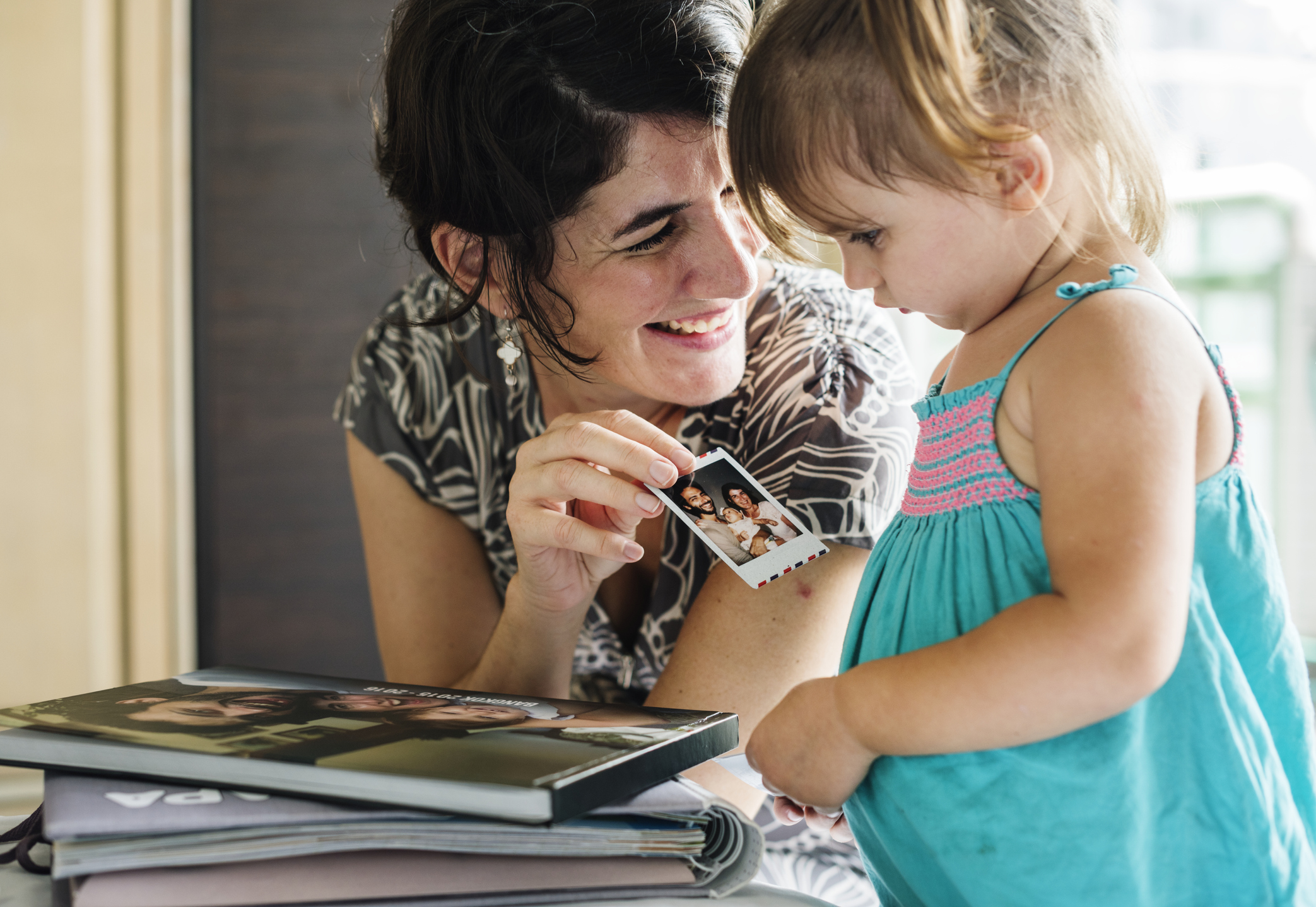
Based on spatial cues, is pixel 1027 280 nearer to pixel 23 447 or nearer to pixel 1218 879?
pixel 1218 879

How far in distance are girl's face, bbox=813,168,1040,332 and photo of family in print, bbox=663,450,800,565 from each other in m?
0.21

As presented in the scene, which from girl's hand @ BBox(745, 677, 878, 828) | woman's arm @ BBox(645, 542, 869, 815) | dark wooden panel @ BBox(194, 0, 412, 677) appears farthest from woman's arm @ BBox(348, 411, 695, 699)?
dark wooden panel @ BBox(194, 0, 412, 677)

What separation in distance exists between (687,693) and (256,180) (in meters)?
1.57

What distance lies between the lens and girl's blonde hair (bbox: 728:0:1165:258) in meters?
0.60

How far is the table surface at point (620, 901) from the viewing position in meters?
0.57

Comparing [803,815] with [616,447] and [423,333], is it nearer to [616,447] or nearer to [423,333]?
[616,447]

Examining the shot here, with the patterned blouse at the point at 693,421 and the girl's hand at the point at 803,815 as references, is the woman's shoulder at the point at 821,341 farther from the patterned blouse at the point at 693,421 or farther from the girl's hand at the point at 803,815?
the girl's hand at the point at 803,815

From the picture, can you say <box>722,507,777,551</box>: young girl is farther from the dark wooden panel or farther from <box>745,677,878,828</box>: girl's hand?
the dark wooden panel

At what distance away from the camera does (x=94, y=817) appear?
521 millimetres

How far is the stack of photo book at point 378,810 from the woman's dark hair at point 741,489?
22 cm

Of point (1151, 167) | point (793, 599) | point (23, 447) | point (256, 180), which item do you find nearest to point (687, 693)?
point (793, 599)

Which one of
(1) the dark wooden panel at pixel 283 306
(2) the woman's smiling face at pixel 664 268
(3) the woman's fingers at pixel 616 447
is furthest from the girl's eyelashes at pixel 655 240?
(1) the dark wooden panel at pixel 283 306

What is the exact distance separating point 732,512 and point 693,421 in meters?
0.32

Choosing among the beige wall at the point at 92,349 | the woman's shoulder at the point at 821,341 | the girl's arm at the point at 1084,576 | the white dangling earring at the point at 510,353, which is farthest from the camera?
the beige wall at the point at 92,349
